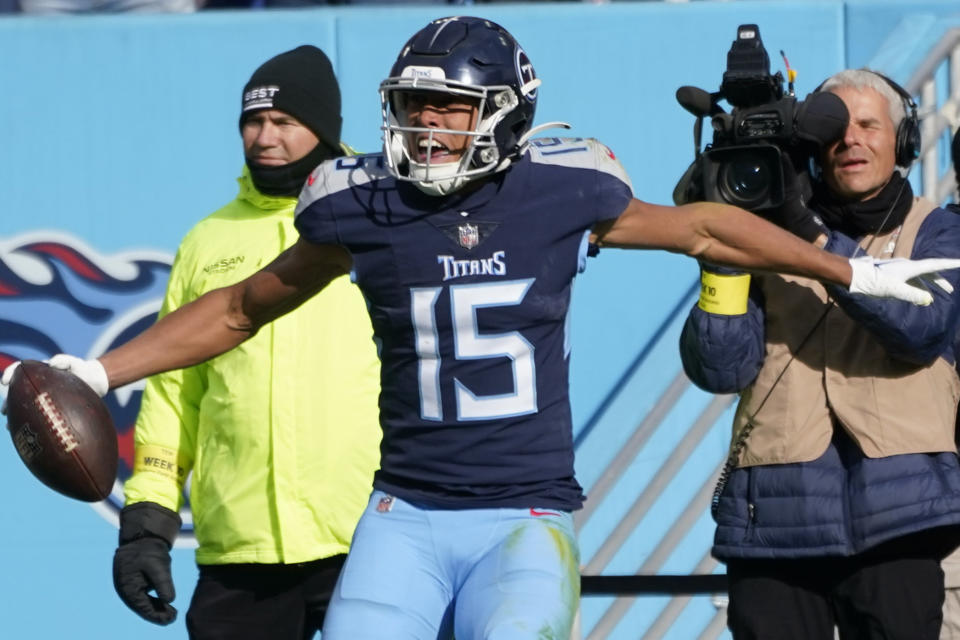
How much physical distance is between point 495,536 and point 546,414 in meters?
0.28

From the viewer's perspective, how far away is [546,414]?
357cm

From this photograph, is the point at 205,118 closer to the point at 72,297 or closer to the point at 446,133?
the point at 72,297

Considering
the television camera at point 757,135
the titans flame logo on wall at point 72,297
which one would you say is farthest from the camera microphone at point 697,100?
the titans flame logo on wall at point 72,297

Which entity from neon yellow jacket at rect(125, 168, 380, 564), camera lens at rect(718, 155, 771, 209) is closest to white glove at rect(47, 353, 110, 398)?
neon yellow jacket at rect(125, 168, 380, 564)

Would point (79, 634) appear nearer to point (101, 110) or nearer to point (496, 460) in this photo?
point (101, 110)

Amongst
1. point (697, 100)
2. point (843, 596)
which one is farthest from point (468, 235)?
point (843, 596)

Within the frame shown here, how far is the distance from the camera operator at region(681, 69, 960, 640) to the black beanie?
121 centimetres

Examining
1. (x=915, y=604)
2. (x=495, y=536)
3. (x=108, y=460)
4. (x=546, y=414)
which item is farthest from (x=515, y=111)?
(x=915, y=604)

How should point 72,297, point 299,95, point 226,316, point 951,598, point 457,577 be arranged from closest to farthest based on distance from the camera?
point 457,577 < point 226,316 < point 951,598 < point 299,95 < point 72,297

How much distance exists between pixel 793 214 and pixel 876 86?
1.35 ft

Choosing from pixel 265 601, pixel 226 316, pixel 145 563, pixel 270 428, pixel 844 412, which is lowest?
pixel 265 601

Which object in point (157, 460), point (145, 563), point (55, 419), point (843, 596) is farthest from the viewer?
point (157, 460)

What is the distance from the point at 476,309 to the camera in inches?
139

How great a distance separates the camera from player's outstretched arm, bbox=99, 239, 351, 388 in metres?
3.72
